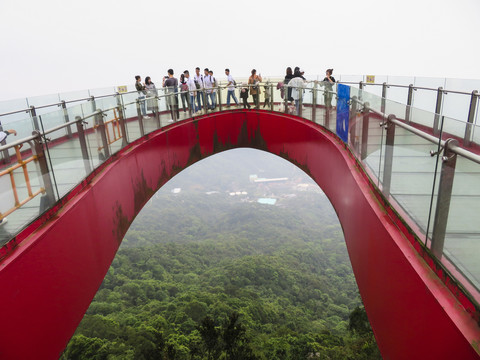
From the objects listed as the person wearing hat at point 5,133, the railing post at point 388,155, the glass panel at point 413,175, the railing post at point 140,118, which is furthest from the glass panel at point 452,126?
the railing post at point 140,118

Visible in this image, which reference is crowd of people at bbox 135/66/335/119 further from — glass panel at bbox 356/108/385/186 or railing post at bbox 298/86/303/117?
glass panel at bbox 356/108/385/186

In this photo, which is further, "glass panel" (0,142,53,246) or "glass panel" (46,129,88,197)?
"glass panel" (46,129,88,197)

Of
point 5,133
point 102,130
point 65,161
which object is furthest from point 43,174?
point 102,130

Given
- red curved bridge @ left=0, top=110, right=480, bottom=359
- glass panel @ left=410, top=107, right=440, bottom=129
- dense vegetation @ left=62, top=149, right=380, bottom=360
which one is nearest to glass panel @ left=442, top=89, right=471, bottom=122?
red curved bridge @ left=0, top=110, right=480, bottom=359

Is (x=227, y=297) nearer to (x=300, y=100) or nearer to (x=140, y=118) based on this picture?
(x=300, y=100)

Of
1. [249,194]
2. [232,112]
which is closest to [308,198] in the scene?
A: [249,194]

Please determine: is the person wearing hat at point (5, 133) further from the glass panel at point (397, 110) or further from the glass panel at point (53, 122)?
the glass panel at point (397, 110)
